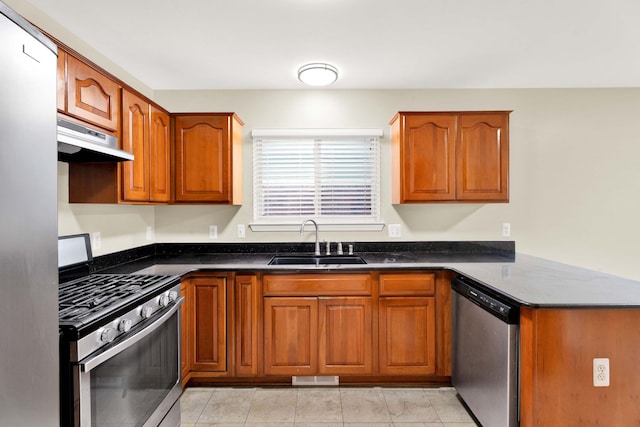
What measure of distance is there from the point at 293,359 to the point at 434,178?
177 centimetres

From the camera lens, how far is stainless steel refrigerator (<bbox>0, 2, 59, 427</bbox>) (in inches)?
31.3

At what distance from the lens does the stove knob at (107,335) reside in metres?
1.30

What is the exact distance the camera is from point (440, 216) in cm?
307

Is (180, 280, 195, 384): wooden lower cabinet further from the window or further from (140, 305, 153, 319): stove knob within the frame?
the window

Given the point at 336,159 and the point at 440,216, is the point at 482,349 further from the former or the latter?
the point at 336,159

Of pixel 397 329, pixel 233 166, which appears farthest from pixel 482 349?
pixel 233 166

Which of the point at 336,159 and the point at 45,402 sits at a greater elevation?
the point at 336,159

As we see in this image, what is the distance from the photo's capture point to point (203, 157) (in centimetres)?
267

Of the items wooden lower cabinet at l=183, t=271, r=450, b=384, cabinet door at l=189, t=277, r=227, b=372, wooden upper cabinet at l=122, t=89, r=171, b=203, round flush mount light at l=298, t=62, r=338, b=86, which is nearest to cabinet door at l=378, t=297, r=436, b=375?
wooden lower cabinet at l=183, t=271, r=450, b=384

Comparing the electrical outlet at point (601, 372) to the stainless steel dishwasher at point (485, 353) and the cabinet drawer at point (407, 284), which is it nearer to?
the stainless steel dishwasher at point (485, 353)

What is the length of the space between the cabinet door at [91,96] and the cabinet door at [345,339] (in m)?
1.79

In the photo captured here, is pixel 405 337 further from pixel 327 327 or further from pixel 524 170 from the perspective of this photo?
pixel 524 170

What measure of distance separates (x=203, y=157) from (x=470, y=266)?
221cm

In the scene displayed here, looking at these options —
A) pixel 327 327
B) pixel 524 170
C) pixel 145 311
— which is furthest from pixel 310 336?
pixel 524 170
